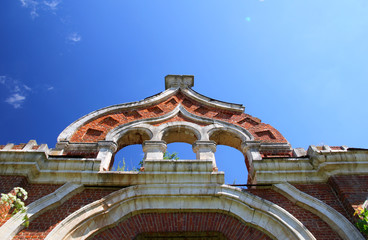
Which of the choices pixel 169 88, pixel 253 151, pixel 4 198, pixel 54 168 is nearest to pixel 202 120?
pixel 253 151

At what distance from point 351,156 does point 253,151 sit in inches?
92.2

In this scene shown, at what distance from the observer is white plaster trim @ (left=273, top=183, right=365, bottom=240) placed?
5867mm

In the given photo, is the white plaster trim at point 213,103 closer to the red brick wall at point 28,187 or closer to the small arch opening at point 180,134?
the small arch opening at point 180,134

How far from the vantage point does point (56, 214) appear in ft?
20.6

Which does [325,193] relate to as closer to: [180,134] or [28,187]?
[180,134]

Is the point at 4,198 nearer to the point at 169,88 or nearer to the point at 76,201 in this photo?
the point at 76,201

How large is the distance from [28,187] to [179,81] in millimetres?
7202

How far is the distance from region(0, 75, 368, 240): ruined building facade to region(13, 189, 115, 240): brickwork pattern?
20mm

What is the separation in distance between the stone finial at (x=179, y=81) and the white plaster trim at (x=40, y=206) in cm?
653

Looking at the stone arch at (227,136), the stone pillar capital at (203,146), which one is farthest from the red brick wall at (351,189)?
the stone pillar capital at (203,146)

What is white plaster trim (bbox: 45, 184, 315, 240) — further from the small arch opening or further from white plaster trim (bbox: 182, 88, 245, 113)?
white plaster trim (bbox: 182, 88, 245, 113)

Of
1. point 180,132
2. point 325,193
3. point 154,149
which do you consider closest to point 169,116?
point 180,132

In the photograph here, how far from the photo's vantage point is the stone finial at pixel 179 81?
40.5 feet

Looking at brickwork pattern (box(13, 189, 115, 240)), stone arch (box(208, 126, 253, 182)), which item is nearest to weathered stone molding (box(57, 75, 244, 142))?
stone arch (box(208, 126, 253, 182))
